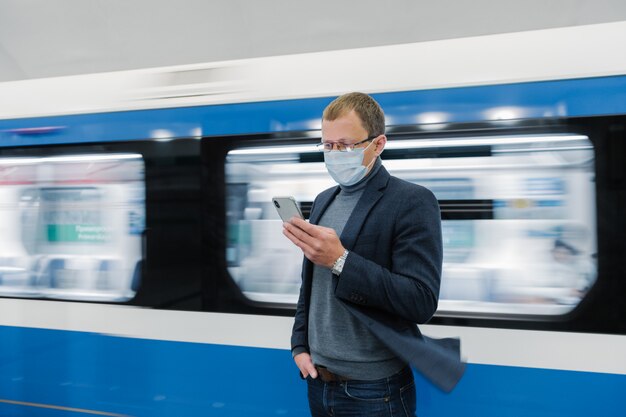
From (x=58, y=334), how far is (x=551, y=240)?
289 centimetres

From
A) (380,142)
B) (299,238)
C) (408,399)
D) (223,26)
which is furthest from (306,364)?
(223,26)

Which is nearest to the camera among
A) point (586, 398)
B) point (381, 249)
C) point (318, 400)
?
point (381, 249)

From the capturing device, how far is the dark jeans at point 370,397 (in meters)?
1.62

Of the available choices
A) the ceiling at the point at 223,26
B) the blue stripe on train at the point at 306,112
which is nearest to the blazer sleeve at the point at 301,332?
the blue stripe on train at the point at 306,112

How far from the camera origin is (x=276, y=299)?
9.16 ft

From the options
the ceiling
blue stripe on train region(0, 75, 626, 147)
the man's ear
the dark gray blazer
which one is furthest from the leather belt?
→ the ceiling

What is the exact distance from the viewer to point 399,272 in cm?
155

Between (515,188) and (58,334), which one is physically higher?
(515,188)

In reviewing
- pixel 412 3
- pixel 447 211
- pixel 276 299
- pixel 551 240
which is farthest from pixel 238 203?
pixel 412 3

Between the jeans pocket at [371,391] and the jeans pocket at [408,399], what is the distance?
7cm

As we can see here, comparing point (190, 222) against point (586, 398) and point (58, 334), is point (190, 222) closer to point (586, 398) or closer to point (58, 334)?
point (58, 334)

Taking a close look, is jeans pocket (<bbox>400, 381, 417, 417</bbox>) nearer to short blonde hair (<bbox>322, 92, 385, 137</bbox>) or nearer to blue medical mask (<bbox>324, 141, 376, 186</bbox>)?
blue medical mask (<bbox>324, 141, 376, 186</bbox>)

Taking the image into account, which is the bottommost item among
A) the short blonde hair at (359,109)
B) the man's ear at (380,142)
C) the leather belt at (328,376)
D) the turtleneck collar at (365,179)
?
the leather belt at (328,376)

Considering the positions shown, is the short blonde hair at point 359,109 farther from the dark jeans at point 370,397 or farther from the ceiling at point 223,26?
the ceiling at point 223,26
